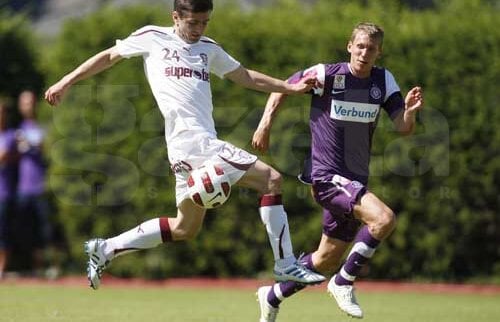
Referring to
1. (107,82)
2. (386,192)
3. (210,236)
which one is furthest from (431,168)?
(107,82)

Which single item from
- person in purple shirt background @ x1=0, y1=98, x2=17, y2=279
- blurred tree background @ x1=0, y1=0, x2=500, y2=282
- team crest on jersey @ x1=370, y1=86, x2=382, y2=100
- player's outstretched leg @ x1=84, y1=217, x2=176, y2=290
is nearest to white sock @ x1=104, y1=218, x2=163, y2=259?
player's outstretched leg @ x1=84, y1=217, x2=176, y2=290

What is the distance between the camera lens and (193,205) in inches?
349

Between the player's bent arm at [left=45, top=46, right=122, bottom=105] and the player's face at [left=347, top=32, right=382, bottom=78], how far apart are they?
1.98 metres

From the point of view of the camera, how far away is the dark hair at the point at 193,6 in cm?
852

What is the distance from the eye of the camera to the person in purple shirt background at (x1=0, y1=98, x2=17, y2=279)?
50.4 feet

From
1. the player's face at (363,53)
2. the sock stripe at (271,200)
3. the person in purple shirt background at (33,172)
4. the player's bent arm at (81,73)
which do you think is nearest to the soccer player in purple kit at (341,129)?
the player's face at (363,53)

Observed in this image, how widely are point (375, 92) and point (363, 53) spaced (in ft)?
1.20

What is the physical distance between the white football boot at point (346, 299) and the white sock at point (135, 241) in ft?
4.77

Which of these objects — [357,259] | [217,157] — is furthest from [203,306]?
[217,157]

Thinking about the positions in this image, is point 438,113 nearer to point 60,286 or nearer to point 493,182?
point 493,182

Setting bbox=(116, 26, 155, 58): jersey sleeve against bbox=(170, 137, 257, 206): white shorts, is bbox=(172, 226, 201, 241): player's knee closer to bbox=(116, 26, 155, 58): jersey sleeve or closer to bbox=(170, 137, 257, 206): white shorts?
bbox=(170, 137, 257, 206): white shorts

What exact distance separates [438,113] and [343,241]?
5.84 metres

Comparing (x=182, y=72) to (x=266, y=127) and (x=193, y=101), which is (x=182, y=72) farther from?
(x=266, y=127)

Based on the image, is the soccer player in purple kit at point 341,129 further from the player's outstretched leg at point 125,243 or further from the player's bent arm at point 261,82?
the player's outstretched leg at point 125,243
